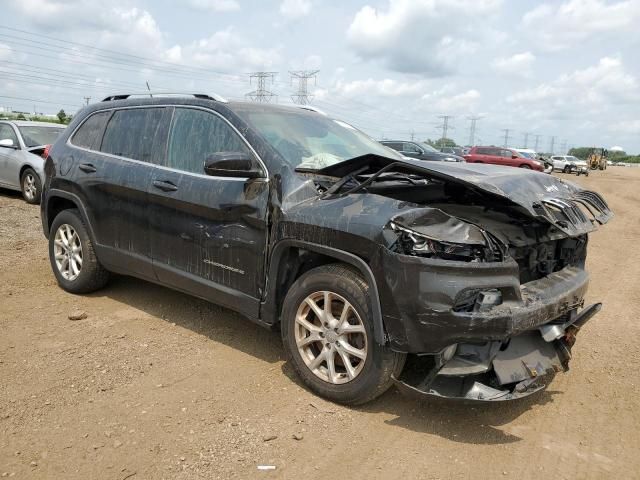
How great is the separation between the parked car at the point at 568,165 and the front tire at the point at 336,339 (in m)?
42.3

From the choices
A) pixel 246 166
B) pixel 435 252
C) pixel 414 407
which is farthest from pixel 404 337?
pixel 246 166

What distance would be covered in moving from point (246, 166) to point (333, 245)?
866 mm

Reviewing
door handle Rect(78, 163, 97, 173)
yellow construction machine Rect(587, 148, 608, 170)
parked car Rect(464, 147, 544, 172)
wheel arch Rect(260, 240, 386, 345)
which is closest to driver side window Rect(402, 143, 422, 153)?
parked car Rect(464, 147, 544, 172)

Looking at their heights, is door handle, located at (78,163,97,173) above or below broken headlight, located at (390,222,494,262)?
above

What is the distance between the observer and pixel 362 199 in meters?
3.22

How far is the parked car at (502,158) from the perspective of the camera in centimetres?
3002

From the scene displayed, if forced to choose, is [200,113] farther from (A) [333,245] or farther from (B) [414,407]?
(B) [414,407]

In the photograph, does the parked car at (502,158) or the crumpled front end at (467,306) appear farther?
the parked car at (502,158)

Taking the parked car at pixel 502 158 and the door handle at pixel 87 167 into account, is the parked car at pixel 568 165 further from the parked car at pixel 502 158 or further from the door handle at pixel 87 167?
the door handle at pixel 87 167

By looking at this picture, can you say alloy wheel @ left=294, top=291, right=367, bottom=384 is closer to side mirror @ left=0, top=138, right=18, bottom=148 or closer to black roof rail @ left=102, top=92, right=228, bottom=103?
black roof rail @ left=102, top=92, right=228, bottom=103

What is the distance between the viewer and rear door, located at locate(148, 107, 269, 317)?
3.68 meters

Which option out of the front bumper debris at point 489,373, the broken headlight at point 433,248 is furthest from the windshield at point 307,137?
Answer: the front bumper debris at point 489,373

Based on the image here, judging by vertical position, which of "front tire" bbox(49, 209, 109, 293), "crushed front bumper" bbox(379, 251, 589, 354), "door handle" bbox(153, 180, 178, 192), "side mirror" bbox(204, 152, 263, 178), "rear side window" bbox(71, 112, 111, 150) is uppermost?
"rear side window" bbox(71, 112, 111, 150)

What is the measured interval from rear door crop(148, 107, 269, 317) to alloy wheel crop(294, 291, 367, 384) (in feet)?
1.46
